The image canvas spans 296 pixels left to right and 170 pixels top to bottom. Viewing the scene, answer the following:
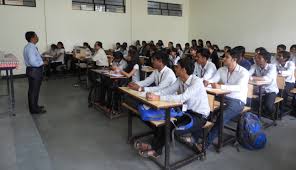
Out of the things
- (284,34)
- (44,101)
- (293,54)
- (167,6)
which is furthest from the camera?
(167,6)

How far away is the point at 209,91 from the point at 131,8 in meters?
7.67

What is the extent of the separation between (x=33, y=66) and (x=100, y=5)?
225 inches

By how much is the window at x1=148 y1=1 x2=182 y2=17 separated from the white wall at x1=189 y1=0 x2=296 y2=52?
70cm

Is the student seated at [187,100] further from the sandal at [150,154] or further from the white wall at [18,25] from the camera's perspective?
the white wall at [18,25]

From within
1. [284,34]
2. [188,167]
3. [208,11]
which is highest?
[208,11]

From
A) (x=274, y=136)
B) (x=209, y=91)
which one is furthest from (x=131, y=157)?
(x=274, y=136)

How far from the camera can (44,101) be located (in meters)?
5.37

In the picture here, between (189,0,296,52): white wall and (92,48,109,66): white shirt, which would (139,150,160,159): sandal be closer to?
(92,48,109,66): white shirt

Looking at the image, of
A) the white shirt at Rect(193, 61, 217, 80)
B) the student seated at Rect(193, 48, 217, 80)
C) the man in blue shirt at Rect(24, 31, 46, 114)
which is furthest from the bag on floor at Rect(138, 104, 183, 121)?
the man in blue shirt at Rect(24, 31, 46, 114)

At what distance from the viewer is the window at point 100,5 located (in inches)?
352

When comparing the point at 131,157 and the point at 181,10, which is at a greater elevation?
the point at 181,10

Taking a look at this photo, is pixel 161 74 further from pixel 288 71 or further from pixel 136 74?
pixel 288 71

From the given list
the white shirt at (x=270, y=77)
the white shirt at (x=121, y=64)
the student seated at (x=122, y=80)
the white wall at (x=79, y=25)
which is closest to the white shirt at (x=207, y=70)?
the white shirt at (x=270, y=77)

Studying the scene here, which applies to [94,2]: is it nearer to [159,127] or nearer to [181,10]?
[181,10]
